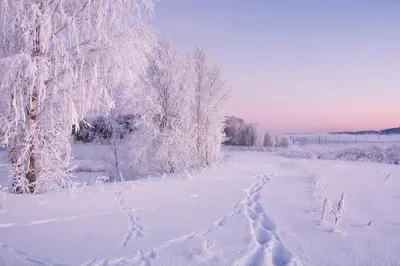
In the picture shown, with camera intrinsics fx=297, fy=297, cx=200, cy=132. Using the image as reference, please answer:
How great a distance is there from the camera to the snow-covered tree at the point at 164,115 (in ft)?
45.9

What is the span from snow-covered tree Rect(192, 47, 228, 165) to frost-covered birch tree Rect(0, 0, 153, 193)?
8169 mm

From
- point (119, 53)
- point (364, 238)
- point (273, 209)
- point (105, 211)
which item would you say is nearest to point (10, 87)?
point (119, 53)

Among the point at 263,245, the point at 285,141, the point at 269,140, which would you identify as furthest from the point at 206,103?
the point at 285,141

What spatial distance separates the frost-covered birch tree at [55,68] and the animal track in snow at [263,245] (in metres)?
4.13

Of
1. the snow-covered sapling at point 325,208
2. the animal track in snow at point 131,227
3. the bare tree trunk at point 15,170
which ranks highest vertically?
the bare tree trunk at point 15,170

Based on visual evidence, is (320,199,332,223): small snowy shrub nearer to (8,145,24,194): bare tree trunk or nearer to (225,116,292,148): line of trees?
(8,145,24,194): bare tree trunk

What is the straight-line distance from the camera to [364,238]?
439 centimetres

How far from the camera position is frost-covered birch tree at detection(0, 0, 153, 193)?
6.10 m

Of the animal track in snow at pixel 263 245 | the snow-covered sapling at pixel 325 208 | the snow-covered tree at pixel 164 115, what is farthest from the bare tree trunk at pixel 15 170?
the snow-covered tree at pixel 164 115

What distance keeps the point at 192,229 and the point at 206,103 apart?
36.5 ft

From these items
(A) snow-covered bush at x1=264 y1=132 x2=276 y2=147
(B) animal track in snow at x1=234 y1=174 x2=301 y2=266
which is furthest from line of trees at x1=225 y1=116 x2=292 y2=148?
(B) animal track in snow at x1=234 y1=174 x2=301 y2=266

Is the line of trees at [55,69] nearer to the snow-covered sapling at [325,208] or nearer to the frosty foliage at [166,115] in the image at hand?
the snow-covered sapling at [325,208]

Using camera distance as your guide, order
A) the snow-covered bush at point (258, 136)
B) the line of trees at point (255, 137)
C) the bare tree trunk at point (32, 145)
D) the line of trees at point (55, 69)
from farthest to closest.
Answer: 1. the line of trees at point (255, 137)
2. the snow-covered bush at point (258, 136)
3. the bare tree trunk at point (32, 145)
4. the line of trees at point (55, 69)

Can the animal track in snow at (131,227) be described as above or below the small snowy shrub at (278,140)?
below
